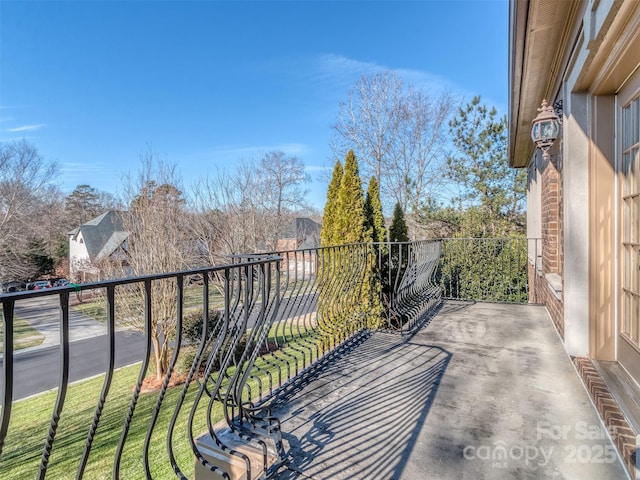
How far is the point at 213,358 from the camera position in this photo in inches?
63.6

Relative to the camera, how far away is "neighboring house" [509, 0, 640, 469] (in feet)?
5.94

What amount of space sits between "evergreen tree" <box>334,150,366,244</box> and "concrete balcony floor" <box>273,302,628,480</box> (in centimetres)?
292

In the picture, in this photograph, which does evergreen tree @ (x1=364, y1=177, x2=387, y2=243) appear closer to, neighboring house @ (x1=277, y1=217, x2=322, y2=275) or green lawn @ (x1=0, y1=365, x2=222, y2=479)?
green lawn @ (x1=0, y1=365, x2=222, y2=479)

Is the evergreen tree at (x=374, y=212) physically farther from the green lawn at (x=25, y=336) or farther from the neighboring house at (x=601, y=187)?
the green lawn at (x=25, y=336)

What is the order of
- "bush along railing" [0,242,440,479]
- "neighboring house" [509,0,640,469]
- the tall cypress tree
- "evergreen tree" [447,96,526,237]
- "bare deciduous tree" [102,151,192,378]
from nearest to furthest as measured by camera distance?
"bush along railing" [0,242,440,479] < "neighboring house" [509,0,640,469] < the tall cypress tree < "bare deciduous tree" [102,151,192,378] < "evergreen tree" [447,96,526,237]

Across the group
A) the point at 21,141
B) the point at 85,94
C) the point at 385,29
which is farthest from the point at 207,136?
the point at 385,29

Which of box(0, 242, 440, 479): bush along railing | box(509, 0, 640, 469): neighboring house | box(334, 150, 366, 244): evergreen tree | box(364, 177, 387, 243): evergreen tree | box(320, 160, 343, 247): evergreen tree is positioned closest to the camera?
box(0, 242, 440, 479): bush along railing

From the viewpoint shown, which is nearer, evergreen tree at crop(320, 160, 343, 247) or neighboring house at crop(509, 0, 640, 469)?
neighboring house at crop(509, 0, 640, 469)

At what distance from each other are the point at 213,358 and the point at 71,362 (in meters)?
10.9

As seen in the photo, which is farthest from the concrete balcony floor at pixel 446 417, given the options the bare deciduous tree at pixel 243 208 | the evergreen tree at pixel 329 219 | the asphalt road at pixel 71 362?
the asphalt road at pixel 71 362

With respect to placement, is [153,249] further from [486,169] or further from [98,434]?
[486,169]

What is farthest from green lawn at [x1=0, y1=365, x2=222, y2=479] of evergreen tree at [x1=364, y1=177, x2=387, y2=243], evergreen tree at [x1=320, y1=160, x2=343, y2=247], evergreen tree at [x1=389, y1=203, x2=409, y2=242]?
evergreen tree at [x1=389, y1=203, x2=409, y2=242]

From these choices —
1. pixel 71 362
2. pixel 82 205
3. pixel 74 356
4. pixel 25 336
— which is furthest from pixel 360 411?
pixel 82 205

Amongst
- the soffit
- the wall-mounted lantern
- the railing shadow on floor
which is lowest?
the railing shadow on floor
